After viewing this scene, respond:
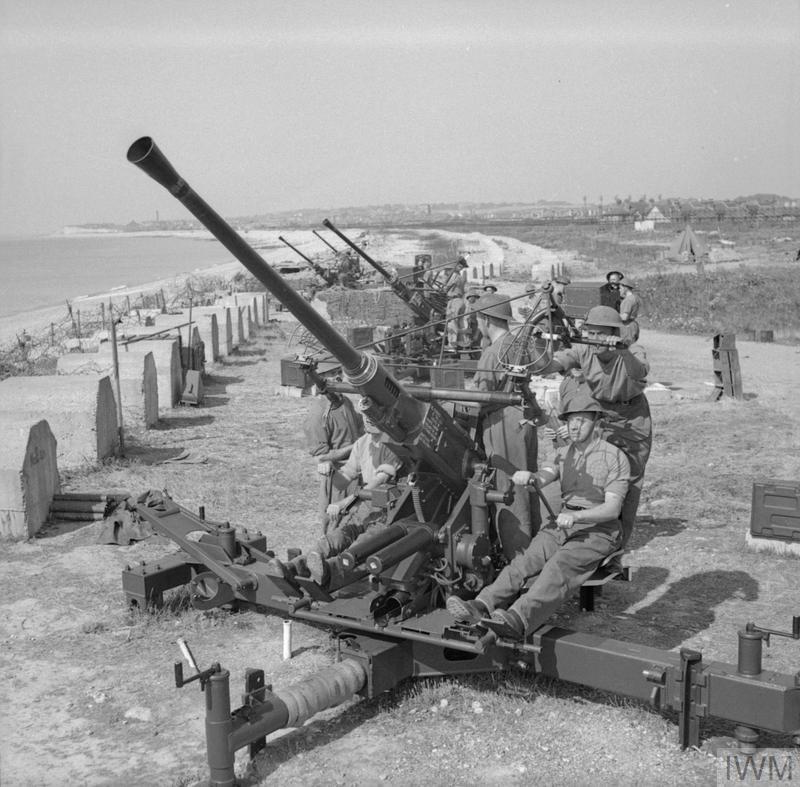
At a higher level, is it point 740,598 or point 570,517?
point 570,517

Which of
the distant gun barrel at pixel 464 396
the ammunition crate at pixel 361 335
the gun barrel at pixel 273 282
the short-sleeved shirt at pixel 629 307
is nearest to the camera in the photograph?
the gun barrel at pixel 273 282

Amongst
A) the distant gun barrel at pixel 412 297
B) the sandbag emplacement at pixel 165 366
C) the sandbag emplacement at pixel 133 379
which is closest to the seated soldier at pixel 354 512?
the sandbag emplacement at pixel 133 379

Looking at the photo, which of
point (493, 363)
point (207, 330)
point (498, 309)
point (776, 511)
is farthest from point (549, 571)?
point (207, 330)

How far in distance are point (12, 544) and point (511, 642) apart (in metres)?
5.12

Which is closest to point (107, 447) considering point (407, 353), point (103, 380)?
point (103, 380)

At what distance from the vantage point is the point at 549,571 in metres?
5.62

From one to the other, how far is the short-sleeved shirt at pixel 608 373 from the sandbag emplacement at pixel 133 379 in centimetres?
728

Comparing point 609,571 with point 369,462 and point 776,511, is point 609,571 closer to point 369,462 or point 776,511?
point 369,462

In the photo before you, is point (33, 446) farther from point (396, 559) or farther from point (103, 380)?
point (396, 559)

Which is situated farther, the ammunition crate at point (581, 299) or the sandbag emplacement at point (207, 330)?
the sandbag emplacement at point (207, 330)

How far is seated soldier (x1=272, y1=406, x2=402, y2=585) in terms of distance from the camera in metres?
5.80

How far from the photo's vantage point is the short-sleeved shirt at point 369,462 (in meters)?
6.49

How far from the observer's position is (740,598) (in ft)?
24.5

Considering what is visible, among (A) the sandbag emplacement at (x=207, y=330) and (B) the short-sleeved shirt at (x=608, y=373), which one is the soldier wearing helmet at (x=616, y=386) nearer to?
(B) the short-sleeved shirt at (x=608, y=373)
